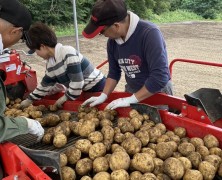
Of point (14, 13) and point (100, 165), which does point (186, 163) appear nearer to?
point (100, 165)

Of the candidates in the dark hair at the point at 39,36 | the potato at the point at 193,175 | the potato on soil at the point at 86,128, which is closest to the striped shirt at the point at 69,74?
the dark hair at the point at 39,36

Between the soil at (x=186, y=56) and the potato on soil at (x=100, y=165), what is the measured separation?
5.30m

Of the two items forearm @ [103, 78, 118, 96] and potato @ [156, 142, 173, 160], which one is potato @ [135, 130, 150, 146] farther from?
forearm @ [103, 78, 118, 96]

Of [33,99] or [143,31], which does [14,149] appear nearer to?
[143,31]

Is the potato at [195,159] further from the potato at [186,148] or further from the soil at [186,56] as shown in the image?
the soil at [186,56]

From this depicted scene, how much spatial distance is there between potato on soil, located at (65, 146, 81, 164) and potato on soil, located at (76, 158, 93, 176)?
0.07 metres

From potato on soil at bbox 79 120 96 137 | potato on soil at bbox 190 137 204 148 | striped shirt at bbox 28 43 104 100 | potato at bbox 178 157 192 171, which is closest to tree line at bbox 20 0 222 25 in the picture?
striped shirt at bbox 28 43 104 100

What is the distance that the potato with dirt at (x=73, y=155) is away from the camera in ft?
7.50

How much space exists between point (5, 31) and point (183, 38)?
13870 mm

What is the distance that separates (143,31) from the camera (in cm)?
301

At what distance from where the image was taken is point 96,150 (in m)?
2.31

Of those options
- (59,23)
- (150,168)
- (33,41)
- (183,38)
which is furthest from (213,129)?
(59,23)

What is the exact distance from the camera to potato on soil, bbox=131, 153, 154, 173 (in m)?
2.10

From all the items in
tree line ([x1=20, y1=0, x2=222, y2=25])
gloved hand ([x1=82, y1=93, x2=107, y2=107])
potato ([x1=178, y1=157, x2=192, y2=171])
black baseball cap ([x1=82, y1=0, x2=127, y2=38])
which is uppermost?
black baseball cap ([x1=82, y1=0, x2=127, y2=38])
